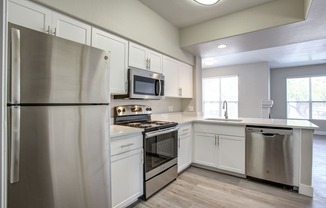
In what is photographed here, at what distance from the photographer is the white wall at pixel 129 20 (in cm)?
179

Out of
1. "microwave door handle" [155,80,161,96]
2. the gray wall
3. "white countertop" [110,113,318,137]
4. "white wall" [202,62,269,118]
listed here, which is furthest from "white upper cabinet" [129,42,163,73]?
the gray wall

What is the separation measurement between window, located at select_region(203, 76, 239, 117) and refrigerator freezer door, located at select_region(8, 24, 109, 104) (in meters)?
5.55

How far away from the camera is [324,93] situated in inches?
243

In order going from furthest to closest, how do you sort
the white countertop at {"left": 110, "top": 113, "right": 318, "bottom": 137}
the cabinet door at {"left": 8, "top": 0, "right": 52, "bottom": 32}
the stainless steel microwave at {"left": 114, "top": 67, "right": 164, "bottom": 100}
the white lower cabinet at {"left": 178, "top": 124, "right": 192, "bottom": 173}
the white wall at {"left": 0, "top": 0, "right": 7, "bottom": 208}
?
the white lower cabinet at {"left": 178, "top": 124, "right": 192, "bottom": 173}, the stainless steel microwave at {"left": 114, "top": 67, "right": 164, "bottom": 100}, the white countertop at {"left": 110, "top": 113, "right": 318, "bottom": 137}, the cabinet door at {"left": 8, "top": 0, "right": 52, "bottom": 32}, the white wall at {"left": 0, "top": 0, "right": 7, "bottom": 208}

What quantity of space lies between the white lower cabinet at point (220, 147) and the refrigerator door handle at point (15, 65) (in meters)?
2.75

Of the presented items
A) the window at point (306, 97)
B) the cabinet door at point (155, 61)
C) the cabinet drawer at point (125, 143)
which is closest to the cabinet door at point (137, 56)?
the cabinet door at point (155, 61)

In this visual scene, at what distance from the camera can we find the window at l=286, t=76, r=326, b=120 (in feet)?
20.5

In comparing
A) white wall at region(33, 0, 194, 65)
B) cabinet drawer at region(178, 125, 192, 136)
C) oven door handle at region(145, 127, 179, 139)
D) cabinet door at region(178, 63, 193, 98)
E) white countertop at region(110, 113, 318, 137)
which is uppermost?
white wall at region(33, 0, 194, 65)

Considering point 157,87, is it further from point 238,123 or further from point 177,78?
point 238,123

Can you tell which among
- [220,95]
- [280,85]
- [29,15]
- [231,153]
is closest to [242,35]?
[231,153]

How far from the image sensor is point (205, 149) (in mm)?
3145

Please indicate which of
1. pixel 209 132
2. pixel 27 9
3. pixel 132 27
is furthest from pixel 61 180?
pixel 209 132

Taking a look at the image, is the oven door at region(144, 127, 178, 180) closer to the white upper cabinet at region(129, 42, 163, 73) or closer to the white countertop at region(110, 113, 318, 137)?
the white countertop at region(110, 113, 318, 137)

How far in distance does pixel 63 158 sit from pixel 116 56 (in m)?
1.44
